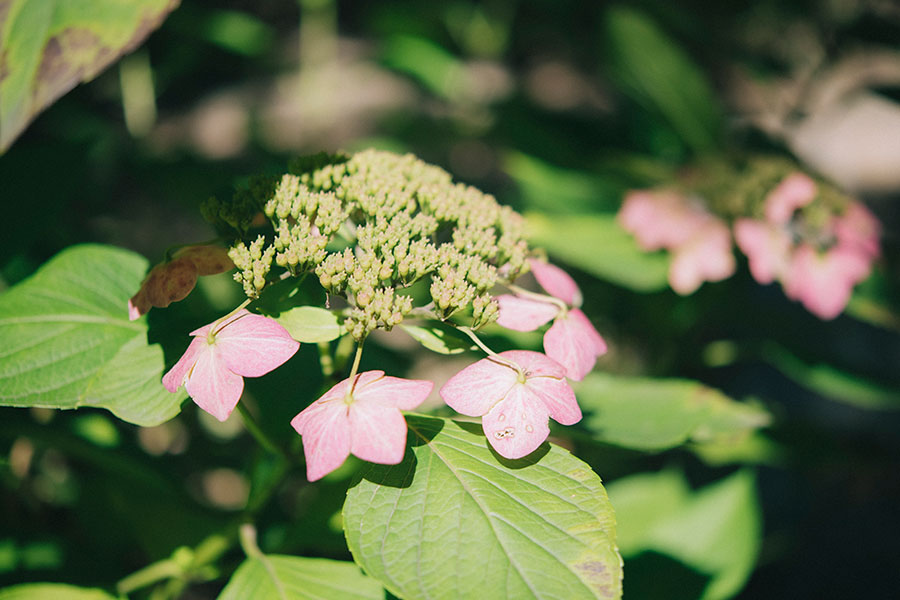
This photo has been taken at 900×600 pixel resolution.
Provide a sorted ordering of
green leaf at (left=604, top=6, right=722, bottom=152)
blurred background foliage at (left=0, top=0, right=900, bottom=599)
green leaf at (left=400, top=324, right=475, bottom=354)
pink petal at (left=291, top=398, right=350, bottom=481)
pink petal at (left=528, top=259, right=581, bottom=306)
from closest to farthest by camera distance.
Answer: pink petal at (left=291, top=398, right=350, bottom=481), green leaf at (left=400, top=324, right=475, bottom=354), pink petal at (left=528, top=259, right=581, bottom=306), blurred background foliage at (left=0, top=0, right=900, bottom=599), green leaf at (left=604, top=6, right=722, bottom=152)

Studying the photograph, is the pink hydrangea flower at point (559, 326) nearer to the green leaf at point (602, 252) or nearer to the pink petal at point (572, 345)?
the pink petal at point (572, 345)

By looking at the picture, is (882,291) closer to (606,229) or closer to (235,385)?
(606,229)

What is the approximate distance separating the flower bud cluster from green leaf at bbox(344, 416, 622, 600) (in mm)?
127

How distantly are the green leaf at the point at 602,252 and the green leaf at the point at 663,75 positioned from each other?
1.89 ft

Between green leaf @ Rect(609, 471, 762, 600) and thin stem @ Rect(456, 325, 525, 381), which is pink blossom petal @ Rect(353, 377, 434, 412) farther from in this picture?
green leaf @ Rect(609, 471, 762, 600)

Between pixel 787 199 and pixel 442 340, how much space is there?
716 mm

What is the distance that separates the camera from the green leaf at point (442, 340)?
564 millimetres

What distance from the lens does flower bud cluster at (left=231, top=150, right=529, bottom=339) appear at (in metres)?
0.52

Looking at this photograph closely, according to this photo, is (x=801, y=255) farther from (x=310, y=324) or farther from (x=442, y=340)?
(x=310, y=324)

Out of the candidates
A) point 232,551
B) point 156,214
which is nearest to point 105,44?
point 232,551

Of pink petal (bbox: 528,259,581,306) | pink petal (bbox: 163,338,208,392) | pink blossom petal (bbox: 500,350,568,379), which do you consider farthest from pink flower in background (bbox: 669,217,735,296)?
pink petal (bbox: 163,338,208,392)

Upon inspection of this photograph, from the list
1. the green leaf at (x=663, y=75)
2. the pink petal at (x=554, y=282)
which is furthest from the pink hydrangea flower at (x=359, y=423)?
the green leaf at (x=663, y=75)

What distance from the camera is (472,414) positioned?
0.51 metres

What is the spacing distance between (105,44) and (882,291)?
146cm
